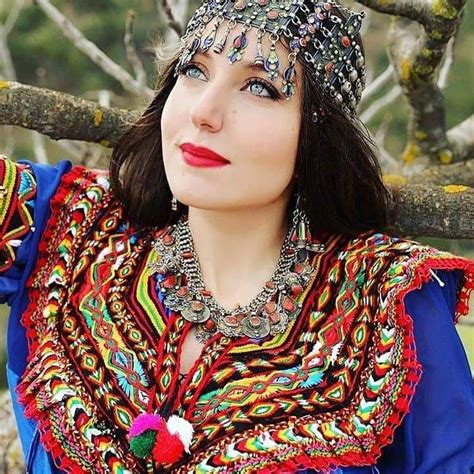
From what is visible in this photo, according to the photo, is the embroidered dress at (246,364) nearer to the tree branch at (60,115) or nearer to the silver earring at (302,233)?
the silver earring at (302,233)

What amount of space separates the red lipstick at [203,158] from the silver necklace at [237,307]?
25 centimetres

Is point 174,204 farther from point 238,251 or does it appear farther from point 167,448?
point 167,448

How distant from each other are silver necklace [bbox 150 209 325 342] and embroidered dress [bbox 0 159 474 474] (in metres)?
0.02

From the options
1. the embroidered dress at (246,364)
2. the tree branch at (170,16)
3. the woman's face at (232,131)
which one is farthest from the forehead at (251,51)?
the tree branch at (170,16)

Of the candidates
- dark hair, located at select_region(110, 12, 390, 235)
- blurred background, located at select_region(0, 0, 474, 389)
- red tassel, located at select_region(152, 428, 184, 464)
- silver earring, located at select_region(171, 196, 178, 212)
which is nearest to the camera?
red tassel, located at select_region(152, 428, 184, 464)

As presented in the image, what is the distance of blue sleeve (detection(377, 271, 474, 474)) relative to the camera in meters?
1.54

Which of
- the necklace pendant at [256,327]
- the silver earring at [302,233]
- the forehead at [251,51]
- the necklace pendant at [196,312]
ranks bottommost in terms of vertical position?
the necklace pendant at [256,327]

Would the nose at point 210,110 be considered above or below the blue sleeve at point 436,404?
above

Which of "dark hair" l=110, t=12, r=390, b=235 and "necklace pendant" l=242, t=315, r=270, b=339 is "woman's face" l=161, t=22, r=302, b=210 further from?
"necklace pendant" l=242, t=315, r=270, b=339

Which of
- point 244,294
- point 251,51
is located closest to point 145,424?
point 244,294

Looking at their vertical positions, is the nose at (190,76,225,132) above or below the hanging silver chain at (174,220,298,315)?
above

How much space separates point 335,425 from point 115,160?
66 centimetres

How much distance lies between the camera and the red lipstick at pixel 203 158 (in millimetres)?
1539

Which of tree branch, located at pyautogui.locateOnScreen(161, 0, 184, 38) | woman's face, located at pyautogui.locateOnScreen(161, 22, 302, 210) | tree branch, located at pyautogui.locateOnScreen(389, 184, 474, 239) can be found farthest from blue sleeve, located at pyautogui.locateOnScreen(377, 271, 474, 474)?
tree branch, located at pyautogui.locateOnScreen(161, 0, 184, 38)
